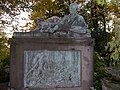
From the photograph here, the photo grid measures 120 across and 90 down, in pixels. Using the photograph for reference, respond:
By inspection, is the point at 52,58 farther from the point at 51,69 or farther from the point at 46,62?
the point at 51,69

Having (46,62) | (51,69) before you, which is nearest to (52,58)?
(46,62)

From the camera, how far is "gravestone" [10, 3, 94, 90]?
305 inches

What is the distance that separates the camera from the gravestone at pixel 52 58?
7742 millimetres

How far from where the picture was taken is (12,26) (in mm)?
15648

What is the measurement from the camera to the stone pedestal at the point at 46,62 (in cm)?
774

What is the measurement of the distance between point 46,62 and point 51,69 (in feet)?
0.86

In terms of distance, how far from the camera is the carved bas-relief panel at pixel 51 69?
7742 millimetres

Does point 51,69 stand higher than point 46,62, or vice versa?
point 46,62

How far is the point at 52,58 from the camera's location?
25.6 feet

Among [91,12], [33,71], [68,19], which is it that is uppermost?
[91,12]

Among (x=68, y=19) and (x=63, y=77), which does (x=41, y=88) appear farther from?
(x=68, y=19)

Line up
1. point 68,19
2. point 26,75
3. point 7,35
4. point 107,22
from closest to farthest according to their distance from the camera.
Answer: point 26,75
point 68,19
point 7,35
point 107,22

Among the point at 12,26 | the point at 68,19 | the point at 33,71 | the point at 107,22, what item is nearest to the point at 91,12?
the point at 107,22

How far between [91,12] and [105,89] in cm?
1028
